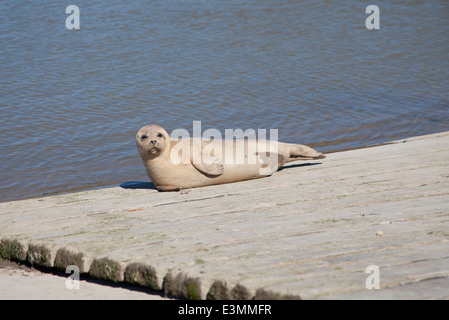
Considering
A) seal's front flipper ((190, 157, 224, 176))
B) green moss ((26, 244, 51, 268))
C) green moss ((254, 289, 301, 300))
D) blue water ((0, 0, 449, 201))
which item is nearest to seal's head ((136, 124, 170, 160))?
seal's front flipper ((190, 157, 224, 176))

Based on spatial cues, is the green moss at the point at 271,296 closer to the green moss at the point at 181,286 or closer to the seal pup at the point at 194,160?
the green moss at the point at 181,286

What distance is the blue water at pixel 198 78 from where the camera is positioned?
8828 millimetres

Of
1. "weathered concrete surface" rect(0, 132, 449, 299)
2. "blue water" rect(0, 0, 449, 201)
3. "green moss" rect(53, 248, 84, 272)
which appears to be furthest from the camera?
"blue water" rect(0, 0, 449, 201)

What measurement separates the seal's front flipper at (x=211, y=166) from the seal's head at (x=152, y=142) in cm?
29

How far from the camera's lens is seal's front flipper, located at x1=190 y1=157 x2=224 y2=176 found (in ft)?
17.3

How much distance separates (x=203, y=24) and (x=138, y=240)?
1099 cm

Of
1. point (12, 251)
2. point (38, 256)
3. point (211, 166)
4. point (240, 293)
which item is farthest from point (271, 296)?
point (211, 166)

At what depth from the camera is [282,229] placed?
3.89 m

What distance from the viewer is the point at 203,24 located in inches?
563

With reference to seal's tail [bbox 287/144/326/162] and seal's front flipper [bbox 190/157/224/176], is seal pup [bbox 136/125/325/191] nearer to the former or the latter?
seal's front flipper [bbox 190/157/224/176]

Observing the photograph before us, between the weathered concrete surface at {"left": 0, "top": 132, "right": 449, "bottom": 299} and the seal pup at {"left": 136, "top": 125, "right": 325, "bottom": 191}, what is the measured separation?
128mm

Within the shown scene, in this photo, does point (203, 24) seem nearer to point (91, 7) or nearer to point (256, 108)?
point (91, 7)

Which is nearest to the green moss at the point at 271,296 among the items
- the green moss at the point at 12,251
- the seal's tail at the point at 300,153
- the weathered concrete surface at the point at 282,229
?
the weathered concrete surface at the point at 282,229

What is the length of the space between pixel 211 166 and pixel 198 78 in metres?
6.40
